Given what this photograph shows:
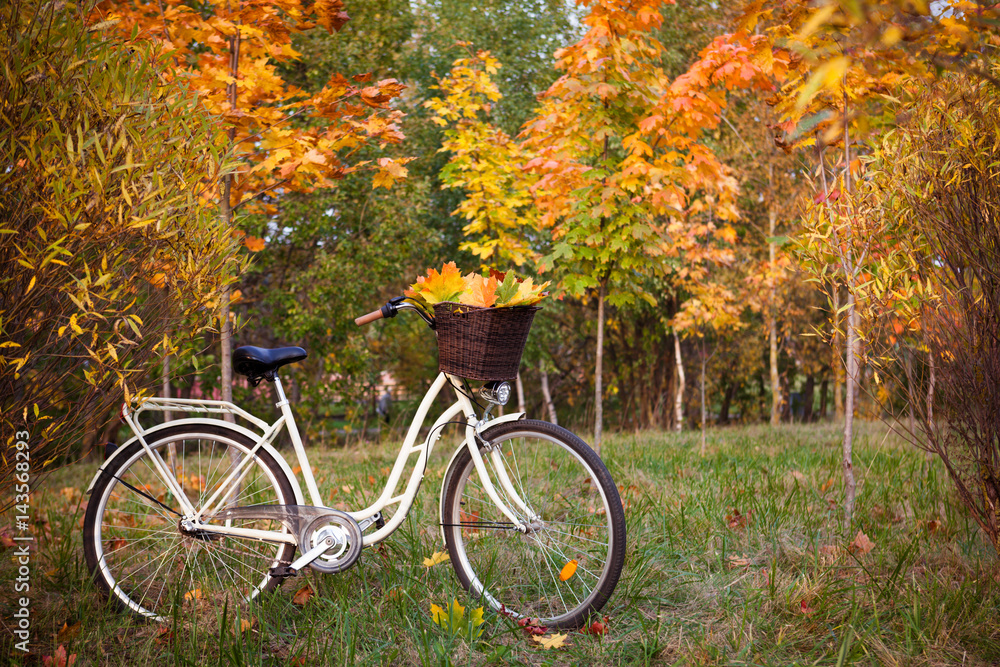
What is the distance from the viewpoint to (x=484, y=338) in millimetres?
2424

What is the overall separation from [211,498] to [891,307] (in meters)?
2.92

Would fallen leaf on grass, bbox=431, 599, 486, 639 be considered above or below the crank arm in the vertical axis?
below

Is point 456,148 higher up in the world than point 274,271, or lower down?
higher up

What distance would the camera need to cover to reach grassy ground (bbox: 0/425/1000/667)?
2.27 m

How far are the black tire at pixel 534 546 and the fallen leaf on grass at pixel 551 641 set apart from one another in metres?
0.12

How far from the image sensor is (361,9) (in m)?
9.34

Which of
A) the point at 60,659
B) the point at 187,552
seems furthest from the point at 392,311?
the point at 60,659

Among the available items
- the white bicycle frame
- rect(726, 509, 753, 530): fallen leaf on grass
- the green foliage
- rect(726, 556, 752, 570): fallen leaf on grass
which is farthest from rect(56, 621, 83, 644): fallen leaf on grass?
rect(726, 509, 753, 530): fallen leaf on grass

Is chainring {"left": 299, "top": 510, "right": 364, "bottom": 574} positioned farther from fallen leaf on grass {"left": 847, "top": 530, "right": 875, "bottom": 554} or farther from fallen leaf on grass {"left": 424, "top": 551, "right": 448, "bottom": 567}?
fallen leaf on grass {"left": 847, "top": 530, "right": 875, "bottom": 554}

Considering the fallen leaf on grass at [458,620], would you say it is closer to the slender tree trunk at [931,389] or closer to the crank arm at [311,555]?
the crank arm at [311,555]

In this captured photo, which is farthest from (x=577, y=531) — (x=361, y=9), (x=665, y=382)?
(x=665, y=382)

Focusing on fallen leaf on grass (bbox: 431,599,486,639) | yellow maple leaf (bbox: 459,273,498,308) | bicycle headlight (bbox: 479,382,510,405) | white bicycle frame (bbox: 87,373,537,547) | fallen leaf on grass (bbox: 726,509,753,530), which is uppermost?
yellow maple leaf (bbox: 459,273,498,308)

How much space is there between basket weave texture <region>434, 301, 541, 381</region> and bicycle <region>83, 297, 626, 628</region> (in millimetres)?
115

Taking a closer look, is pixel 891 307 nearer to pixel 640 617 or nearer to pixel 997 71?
pixel 997 71
